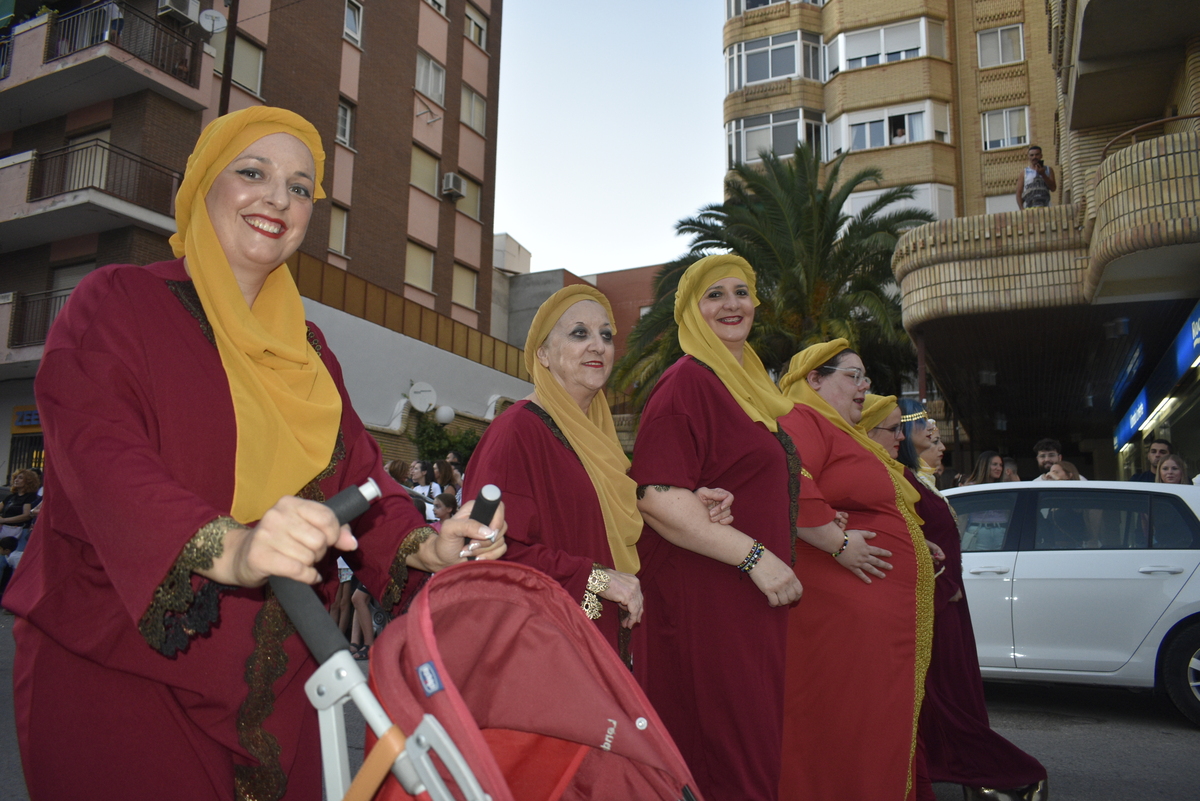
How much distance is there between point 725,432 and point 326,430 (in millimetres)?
1762

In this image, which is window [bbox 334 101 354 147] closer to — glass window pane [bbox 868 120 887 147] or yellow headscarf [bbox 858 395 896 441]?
glass window pane [bbox 868 120 887 147]

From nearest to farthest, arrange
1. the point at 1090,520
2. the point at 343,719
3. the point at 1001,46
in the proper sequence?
the point at 343,719, the point at 1090,520, the point at 1001,46

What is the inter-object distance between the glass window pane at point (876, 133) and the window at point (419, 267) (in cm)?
1364

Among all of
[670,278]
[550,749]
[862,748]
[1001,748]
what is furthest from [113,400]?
[670,278]

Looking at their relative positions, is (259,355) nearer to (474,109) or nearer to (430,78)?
(430,78)

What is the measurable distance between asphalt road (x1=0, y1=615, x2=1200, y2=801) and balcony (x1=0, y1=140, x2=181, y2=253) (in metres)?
11.9

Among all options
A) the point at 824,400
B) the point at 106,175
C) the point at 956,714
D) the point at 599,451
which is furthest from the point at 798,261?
the point at 599,451

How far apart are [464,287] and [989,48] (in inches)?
675

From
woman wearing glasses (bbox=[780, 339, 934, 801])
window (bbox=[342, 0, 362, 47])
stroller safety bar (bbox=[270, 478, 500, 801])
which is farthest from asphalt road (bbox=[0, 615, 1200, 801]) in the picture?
window (bbox=[342, 0, 362, 47])

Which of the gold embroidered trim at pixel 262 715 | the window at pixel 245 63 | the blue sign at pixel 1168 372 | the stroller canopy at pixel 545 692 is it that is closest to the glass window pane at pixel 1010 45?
the blue sign at pixel 1168 372

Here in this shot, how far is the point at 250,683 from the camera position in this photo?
180 cm

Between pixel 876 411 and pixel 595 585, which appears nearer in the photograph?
pixel 595 585

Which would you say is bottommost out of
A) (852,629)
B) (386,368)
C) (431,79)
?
(852,629)

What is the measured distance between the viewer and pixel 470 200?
27.8 m
